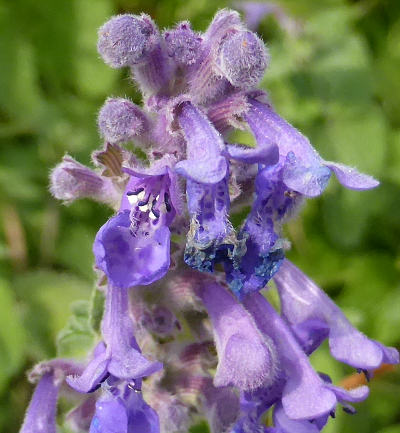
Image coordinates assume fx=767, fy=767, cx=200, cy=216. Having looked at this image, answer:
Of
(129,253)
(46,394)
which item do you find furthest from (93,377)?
(46,394)

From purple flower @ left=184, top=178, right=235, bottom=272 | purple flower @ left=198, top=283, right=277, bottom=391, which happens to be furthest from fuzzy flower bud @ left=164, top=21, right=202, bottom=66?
purple flower @ left=198, top=283, right=277, bottom=391

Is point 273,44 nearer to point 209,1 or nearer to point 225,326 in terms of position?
point 209,1

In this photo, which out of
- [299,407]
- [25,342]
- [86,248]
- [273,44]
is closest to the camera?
[299,407]

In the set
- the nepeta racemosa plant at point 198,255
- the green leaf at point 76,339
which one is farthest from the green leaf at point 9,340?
the nepeta racemosa plant at point 198,255

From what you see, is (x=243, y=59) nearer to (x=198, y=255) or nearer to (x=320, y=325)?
(x=198, y=255)

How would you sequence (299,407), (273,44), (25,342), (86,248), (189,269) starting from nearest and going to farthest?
1. (299,407)
2. (189,269)
3. (25,342)
4. (86,248)
5. (273,44)

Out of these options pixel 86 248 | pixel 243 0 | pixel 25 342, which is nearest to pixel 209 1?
pixel 243 0
